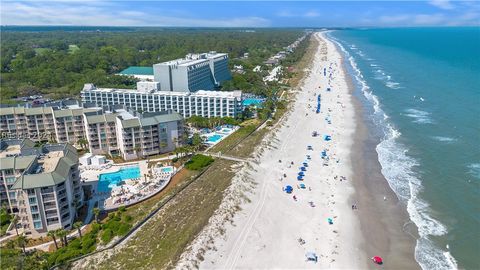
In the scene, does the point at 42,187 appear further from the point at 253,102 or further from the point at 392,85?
the point at 392,85

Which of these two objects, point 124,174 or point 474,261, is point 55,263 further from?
point 474,261

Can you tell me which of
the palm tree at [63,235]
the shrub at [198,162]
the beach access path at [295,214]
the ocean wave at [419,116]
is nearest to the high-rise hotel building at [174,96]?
the beach access path at [295,214]

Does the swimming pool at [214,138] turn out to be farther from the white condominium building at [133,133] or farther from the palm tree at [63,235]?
the palm tree at [63,235]

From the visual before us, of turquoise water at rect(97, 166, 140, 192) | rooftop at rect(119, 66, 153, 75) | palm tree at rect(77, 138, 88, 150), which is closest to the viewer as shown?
turquoise water at rect(97, 166, 140, 192)

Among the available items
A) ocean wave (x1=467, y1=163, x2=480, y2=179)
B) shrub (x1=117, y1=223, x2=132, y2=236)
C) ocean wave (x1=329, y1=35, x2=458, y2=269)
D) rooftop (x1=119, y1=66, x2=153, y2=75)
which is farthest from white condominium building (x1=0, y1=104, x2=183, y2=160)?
rooftop (x1=119, y1=66, x2=153, y2=75)

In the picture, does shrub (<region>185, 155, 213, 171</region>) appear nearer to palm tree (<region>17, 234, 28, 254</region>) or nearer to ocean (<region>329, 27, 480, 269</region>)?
palm tree (<region>17, 234, 28, 254</region>)

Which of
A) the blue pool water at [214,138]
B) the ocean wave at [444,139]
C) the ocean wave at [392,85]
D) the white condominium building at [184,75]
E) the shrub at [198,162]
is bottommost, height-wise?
the blue pool water at [214,138]

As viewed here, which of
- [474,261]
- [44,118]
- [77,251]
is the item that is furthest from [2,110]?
[474,261]
